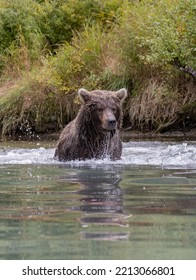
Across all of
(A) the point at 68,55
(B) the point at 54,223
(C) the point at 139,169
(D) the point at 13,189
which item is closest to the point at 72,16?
(A) the point at 68,55

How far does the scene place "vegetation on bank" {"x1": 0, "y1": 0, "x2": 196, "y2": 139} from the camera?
1875 cm

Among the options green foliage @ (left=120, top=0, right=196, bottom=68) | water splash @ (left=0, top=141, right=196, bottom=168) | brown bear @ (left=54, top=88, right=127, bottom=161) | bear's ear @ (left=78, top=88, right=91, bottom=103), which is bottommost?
water splash @ (left=0, top=141, right=196, bottom=168)

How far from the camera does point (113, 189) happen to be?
9.39 metres

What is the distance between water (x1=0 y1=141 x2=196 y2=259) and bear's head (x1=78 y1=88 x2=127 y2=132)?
61cm

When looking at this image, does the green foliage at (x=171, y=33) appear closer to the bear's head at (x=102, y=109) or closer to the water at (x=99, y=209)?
the bear's head at (x=102, y=109)

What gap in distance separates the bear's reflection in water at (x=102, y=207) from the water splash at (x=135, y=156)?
197 centimetres

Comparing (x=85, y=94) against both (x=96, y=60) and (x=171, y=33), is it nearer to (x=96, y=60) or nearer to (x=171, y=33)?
(x=171, y=33)

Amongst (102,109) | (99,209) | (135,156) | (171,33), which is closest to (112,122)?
(102,109)

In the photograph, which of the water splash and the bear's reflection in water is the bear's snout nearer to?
the water splash

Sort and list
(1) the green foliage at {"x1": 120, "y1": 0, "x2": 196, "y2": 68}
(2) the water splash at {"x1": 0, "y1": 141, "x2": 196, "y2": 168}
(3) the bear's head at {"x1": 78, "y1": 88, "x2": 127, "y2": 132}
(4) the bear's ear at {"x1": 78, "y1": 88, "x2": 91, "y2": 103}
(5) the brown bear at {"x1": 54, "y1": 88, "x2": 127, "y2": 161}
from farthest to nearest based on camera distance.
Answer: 1. (1) the green foliage at {"x1": 120, "y1": 0, "x2": 196, "y2": 68}
2. (4) the bear's ear at {"x1": 78, "y1": 88, "x2": 91, "y2": 103}
3. (5) the brown bear at {"x1": 54, "y1": 88, "x2": 127, "y2": 161}
4. (3) the bear's head at {"x1": 78, "y1": 88, "x2": 127, "y2": 132}
5. (2) the water splash at {"x1": 0, "y1": 141, "x2": 196, "y2": 168}

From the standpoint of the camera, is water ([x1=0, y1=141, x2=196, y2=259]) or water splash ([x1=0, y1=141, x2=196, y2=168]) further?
water splash ([x1=0, y1=141, x2=196, y2=168])

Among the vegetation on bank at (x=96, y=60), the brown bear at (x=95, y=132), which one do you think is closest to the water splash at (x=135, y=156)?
the brown bear at (x=95, y=132)

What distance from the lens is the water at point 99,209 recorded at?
5812 millimetres

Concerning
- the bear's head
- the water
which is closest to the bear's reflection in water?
the water
